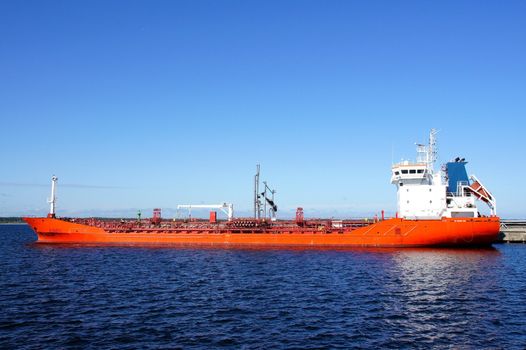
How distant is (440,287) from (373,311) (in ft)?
25.8

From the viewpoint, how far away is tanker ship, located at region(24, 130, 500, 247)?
42.7 m

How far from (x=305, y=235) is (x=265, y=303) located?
26.0 meters

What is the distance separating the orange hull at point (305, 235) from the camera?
42.2 meters

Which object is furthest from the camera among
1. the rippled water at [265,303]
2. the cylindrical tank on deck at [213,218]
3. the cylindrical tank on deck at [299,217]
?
the cylindrical tank on deck at [213,218]

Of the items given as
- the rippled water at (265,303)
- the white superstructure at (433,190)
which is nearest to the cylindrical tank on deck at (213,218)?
the rippled water at (265,303)

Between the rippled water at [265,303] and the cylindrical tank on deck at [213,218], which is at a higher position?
the cylindrical tank on deck at [213,218]

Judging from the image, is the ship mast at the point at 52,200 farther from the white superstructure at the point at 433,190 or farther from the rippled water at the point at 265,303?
the white superstructure at the point at 433,190

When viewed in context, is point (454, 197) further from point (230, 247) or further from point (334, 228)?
point (230, 247)

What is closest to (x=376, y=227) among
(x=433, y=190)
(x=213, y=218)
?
(x=433, y=190)

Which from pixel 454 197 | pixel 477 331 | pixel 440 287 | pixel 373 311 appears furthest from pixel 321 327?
pixel 454 197

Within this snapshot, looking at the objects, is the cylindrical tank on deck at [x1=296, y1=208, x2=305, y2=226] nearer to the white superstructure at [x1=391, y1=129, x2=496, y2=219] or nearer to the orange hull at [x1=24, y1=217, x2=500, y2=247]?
the orange hull at [x1=24, y1=217, x2=500, y2=247]

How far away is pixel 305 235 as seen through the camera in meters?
46.6

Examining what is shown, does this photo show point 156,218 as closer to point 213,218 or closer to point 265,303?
point 213,218

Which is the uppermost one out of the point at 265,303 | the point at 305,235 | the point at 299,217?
the point at 299,217
